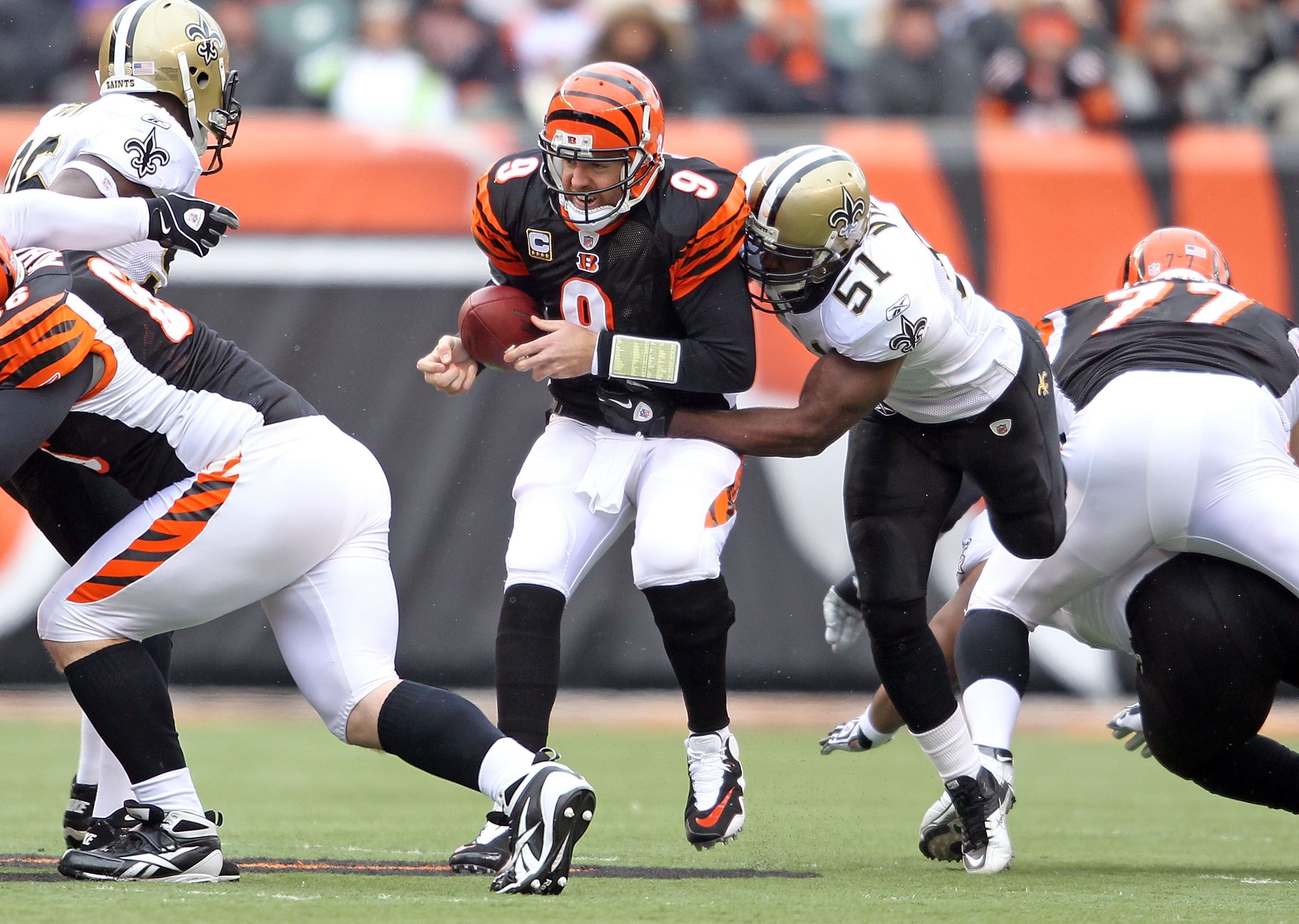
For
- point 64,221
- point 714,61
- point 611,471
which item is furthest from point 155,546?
point 714,61

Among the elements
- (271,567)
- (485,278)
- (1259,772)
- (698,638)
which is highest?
(485,278)

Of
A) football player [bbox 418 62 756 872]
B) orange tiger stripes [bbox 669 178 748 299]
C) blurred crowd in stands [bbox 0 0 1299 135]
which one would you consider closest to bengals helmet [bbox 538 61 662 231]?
football player [bbox 418 62 756 872]

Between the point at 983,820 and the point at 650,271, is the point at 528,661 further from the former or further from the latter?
the point at 983,820

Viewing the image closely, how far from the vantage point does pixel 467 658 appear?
714cm

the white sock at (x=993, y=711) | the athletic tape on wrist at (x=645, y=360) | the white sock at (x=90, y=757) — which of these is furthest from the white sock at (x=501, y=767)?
the white sock at (x=993, y=711)

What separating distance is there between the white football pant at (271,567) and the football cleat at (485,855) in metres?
0.38

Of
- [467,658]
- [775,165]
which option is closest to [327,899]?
[775,165]

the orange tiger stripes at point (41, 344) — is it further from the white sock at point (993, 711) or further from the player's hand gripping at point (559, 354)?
the white sock at point (993, 711)

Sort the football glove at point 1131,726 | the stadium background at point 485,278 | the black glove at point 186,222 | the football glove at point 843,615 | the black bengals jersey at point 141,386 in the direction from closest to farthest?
the black bengals jersey at point 141,386, the black glove at point 186,222, the football glove at point 1131,726, the football glove at point 843,615, the stadium background at point 485,278

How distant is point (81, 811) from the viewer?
3.81 metres

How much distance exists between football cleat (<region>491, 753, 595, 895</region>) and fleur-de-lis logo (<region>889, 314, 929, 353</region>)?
4.12 feet

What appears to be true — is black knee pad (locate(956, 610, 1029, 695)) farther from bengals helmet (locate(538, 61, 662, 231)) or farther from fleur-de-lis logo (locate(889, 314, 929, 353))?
bengals helmet (locate(538, 61, 662, 231))

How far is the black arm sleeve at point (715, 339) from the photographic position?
12.5 ft

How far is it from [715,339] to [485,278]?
3.51 m
